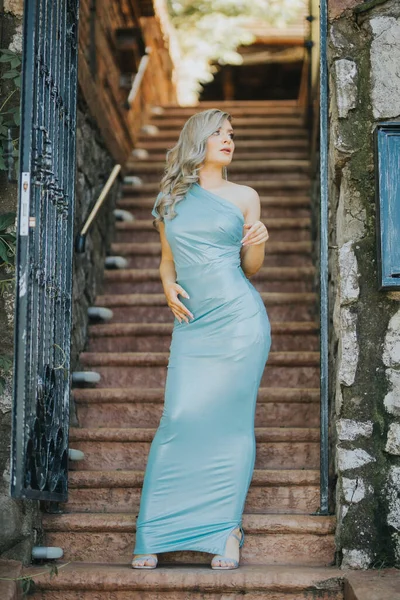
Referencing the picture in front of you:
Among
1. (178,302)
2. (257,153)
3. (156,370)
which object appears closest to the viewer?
(178,302)

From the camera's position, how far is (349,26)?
12.7 ft

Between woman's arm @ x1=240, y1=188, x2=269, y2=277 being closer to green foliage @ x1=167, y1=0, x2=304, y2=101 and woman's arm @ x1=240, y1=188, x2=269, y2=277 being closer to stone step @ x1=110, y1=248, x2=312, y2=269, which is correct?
stone step @ x1=110, y1=248, x2=312, y2=269

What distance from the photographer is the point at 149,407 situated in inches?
187

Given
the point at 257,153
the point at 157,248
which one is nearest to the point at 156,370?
the point at 157,248

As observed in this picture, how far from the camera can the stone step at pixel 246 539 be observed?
147 inches

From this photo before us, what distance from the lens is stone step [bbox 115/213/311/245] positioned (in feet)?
20.1

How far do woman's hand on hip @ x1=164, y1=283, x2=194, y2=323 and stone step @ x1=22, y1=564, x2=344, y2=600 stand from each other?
1017 millimetres

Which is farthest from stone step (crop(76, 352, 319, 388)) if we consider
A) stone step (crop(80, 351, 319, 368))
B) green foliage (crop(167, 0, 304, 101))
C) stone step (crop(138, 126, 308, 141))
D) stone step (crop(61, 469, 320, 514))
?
green foliage (crop(167, 0, 304, 101))

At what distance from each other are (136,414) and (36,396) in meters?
1.25

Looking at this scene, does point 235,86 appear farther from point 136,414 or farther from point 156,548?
point 156,548

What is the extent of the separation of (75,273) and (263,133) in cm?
307

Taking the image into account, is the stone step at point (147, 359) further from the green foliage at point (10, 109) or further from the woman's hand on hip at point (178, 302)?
the green foliage at point (10, 109)

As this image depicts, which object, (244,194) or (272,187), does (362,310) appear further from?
(272,187)

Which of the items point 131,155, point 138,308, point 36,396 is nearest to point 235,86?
point 131,155
